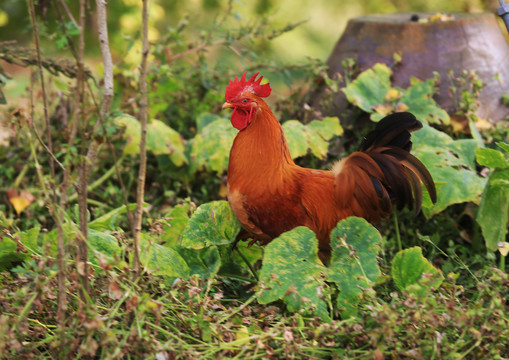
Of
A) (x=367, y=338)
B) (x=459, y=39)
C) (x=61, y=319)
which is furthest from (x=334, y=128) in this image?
(x=61, y=319)

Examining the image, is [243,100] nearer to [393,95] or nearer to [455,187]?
[455,187]

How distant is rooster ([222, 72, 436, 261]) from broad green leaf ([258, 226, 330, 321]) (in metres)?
0.19

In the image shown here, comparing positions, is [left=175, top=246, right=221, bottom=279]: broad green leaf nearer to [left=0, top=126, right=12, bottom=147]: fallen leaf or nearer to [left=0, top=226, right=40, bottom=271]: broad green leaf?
[left=0, top=226, right=40, bottom=271]: broad green leaf

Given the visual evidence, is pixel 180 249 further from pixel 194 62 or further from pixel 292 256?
pixel 194 62

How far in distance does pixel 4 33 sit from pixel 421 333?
5.18 m

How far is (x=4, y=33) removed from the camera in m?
5.38

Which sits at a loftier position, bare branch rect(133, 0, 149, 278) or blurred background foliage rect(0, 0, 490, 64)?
blurred background foliage rect(0, 0, 490, 64)

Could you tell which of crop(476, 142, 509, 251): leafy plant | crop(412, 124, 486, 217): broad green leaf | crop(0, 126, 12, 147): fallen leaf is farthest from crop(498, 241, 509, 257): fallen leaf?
crop(0, 126, 12, 147): fallen leaf

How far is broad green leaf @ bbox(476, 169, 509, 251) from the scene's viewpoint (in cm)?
231

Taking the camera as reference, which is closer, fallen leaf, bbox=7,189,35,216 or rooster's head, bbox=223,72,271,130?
rooster's head, bbox=223,72,271,130

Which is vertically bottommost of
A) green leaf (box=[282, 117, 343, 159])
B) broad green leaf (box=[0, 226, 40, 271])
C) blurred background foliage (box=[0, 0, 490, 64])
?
broad green leaf (box=[0, 226, 40, 271])

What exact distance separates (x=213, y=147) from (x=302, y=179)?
38.8 inches

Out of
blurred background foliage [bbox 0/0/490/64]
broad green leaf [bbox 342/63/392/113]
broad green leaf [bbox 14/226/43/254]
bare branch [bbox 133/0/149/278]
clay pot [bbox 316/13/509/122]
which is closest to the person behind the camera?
bare branch [bbox 133/0/149/278]

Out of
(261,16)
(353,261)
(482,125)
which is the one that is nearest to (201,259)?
(353,261)
